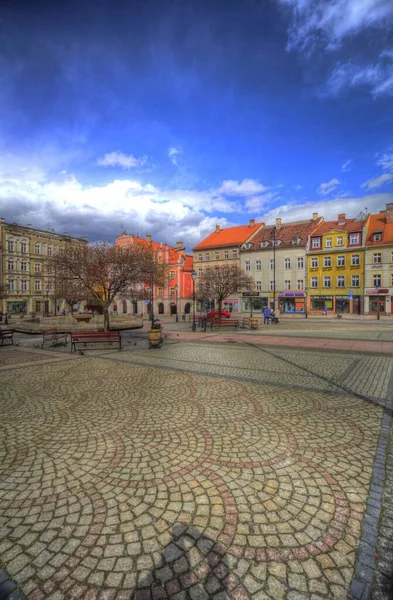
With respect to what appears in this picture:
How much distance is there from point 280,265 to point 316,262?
5414 millimetres

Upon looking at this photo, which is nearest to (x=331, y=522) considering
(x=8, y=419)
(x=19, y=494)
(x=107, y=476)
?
(x=107, y=476)

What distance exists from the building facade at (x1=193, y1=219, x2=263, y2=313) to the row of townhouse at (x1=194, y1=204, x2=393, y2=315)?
173 mm

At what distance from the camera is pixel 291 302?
148 feet

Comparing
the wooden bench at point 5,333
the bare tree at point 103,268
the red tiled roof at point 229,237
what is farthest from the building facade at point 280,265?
the wooden bench at point 5,333

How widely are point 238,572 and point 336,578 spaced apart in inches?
30.0

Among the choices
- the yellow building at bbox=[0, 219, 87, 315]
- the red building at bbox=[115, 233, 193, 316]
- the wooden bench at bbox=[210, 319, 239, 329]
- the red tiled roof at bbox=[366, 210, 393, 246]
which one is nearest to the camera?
the wooden bench at bbox=[210, 319, 239, 329]

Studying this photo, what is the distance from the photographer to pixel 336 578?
2191 mm

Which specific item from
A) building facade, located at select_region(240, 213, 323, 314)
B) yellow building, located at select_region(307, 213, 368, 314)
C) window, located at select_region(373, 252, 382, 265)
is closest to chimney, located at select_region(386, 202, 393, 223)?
yellow building, located at select_region(307, 213, 368, 314)

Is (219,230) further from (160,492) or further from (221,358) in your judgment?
(160,492)

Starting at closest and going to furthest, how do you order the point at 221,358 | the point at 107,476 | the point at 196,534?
the point at 196,534 → the point at 107,476 → the point at 221,358

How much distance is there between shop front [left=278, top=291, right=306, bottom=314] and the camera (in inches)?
1738

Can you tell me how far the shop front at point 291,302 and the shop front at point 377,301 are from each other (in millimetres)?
8652

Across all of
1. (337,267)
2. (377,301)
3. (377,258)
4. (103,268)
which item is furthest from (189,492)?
(337,267)

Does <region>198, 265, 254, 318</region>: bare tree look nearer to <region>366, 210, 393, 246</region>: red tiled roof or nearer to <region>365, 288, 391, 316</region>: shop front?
<region>365, 288, 391, 316</region>: shop front
